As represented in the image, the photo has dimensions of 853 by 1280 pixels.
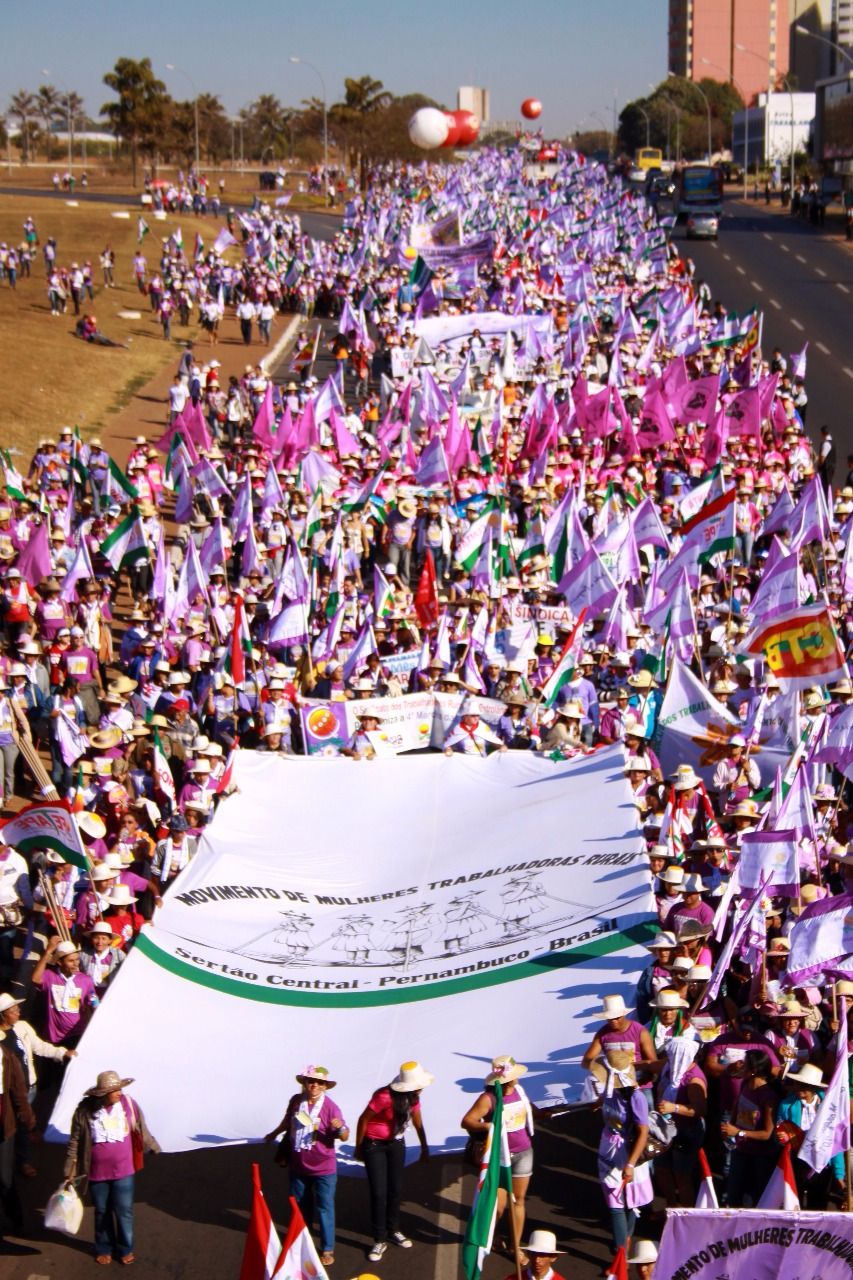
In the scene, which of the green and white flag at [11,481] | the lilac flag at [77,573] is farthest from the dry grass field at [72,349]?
the lilac flag at [77,573]

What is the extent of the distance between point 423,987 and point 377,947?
485mm

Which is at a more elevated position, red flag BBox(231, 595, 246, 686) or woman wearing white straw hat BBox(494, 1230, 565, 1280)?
red flag BBox(231, 595, 246, 686)

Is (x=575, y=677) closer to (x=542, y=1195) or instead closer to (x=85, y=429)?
(x=542, y=1195)

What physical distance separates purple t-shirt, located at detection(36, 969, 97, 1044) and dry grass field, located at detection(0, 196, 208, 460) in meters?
24.7

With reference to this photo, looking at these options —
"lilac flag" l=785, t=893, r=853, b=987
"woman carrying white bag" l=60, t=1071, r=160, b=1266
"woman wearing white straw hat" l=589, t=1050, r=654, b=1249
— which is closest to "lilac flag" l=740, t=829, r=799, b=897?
"lilac flag" l=785, t=893, r=853, b=987

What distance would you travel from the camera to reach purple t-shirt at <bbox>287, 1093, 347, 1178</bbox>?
8.58m

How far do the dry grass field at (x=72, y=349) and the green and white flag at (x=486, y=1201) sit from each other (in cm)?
2710

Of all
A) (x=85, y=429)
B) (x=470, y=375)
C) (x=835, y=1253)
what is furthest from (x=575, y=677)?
(x=85, y=429)

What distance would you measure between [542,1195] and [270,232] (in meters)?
42.4

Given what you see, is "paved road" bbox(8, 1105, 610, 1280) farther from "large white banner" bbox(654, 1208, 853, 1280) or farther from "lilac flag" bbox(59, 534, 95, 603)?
"lilac flag" bbox(59, 534, 95, 603)

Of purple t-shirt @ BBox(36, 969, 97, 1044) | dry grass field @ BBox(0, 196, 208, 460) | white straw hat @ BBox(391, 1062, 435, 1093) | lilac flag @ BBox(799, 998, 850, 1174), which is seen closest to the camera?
lilac flag @ BBox(799, 998, 850, 1174)

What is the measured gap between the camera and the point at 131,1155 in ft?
28.5

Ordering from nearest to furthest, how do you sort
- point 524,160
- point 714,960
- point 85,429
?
1. point 714,960
2. point 85,429
3. point 524,160

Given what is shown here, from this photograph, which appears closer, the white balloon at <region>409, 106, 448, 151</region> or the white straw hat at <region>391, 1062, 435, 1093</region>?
the white straw hat at <region>391, 1062, 435, 1093</region>
